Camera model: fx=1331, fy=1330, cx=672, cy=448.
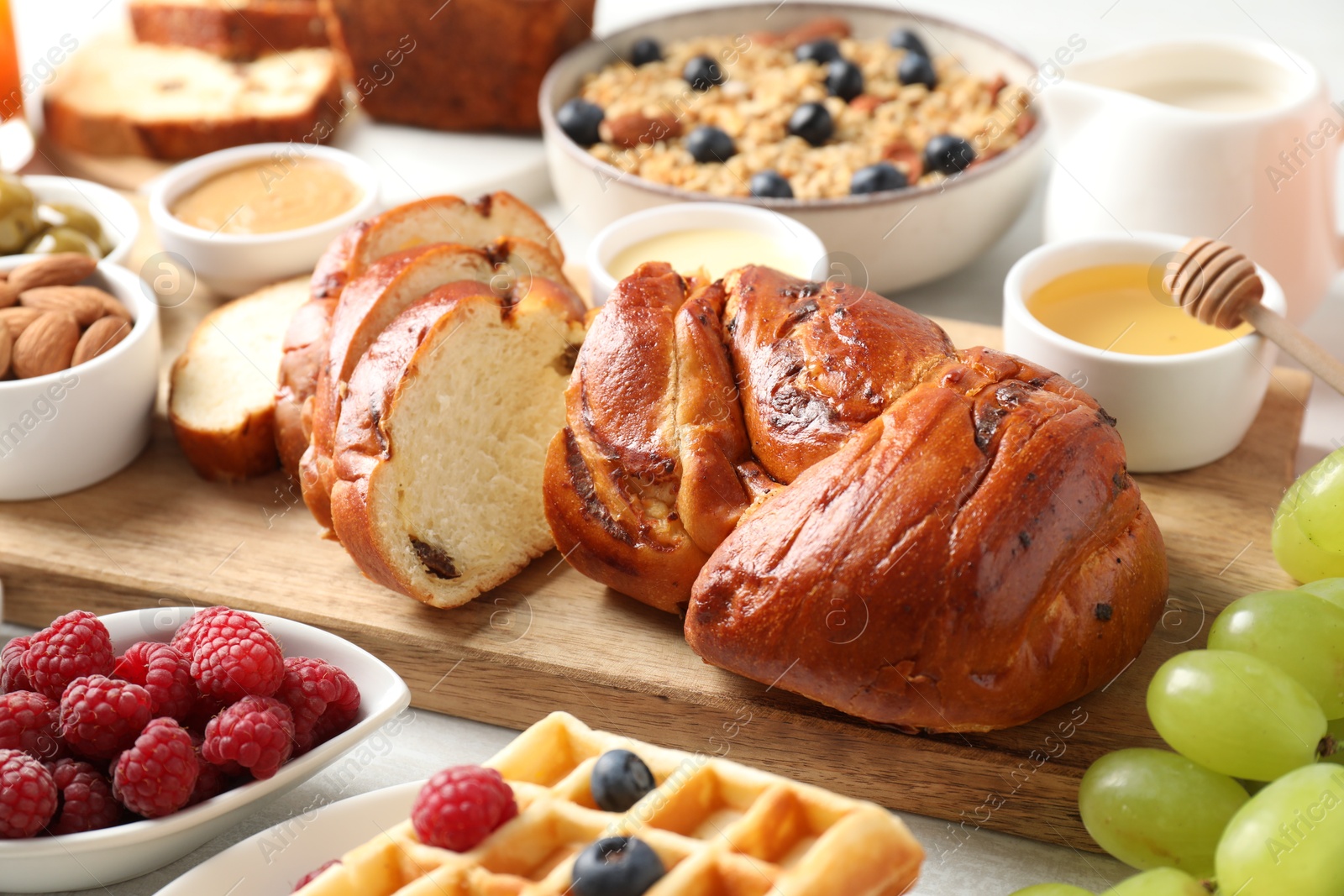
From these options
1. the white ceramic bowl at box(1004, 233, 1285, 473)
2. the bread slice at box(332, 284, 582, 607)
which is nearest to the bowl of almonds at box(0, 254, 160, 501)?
the bread slice at box(332, 284, 582, 607)

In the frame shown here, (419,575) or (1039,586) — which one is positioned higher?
(1039,586)

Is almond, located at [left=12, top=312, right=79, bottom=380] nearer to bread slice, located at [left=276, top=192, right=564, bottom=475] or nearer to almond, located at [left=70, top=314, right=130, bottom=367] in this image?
almond, located at [left=70, top=314, right=130, bottom=367]

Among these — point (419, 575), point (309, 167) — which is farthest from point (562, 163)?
point (419, 575)

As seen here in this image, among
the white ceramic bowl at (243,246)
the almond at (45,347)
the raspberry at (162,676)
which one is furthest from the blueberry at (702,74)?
the raspberry at (162,676)

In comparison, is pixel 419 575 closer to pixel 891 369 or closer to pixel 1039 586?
pixel 891 369

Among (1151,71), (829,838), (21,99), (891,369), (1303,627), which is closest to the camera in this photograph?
(829,838)

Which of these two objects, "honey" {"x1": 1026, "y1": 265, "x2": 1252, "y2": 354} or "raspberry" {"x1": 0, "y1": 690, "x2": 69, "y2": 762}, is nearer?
"raspberry" {"x1": 0, "y1": 690, "x2": 69, "y2": 762}

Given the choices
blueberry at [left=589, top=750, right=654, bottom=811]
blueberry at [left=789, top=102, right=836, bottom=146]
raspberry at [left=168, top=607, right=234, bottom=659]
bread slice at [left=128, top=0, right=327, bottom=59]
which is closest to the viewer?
blueberry at [left=589, top=750, right=654, bottom=811]
